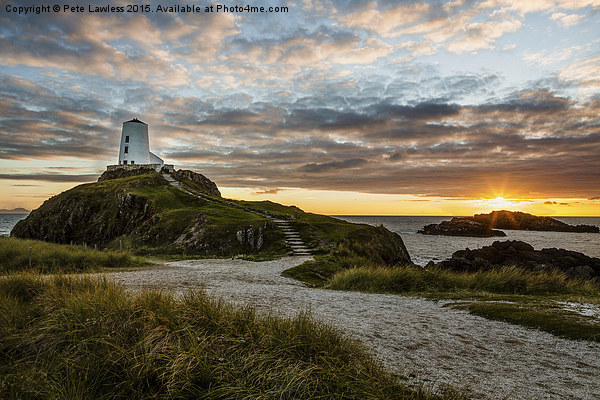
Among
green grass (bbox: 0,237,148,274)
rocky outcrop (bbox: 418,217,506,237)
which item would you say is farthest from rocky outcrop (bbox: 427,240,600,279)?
rocky outcrop (bbox: 418,217,506,237)

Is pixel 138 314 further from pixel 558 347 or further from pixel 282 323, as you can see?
pixel 558 347

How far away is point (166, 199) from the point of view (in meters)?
44.1

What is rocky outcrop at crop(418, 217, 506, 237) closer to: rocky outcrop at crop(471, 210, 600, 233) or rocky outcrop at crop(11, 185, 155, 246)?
rocky outcrop at crop(471, 210, 600, 233)

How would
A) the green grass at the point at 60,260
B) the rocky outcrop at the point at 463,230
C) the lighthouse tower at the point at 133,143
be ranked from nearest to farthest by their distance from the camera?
the green grass at the point at 60,260 → the lighthouse tower at the point at 133,143 → the rocky outcrop at the point at 463,230

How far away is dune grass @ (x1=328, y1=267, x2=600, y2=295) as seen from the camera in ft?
46.4

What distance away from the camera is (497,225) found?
15725 centimetres

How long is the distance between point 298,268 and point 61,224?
3944cm

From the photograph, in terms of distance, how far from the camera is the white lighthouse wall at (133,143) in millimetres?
75375

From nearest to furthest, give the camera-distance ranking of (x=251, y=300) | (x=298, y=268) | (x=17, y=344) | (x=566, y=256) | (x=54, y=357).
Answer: (x=54, y=357) < (x=17, y=344) < (x=251, y=300) < (x=298, y=268) < (x=566, y=256)

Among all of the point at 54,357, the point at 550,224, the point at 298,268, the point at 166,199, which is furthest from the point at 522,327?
the point at 550,224

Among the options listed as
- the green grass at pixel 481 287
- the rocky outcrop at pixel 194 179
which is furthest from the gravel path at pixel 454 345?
the rocky outcrop at pixel 194 179

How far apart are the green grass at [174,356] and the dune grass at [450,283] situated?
7.93 meters

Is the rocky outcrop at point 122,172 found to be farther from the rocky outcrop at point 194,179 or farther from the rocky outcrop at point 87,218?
the rocky outcrop at point 87,218

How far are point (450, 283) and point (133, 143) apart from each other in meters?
73.6
